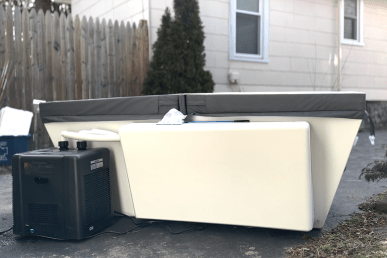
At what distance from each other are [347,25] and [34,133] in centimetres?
697

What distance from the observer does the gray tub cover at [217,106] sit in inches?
82.3

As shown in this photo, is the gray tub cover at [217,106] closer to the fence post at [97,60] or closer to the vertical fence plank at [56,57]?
the vertical fence plank at [56,57]

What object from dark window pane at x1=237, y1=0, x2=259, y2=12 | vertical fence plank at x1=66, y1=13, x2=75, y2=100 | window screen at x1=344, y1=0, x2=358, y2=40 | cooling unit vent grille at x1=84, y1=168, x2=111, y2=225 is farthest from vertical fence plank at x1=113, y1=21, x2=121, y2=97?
window screen at x1=344, y1=0, x2=358, y2=40

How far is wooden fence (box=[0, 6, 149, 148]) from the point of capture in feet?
16.9

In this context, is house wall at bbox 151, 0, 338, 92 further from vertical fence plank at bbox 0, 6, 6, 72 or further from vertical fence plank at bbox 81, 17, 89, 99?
vertical fence plank at bbox 0, 6, 6, 72

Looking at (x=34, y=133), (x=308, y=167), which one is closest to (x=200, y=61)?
(x=34, y=133)

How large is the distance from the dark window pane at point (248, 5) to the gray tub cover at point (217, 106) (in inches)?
203

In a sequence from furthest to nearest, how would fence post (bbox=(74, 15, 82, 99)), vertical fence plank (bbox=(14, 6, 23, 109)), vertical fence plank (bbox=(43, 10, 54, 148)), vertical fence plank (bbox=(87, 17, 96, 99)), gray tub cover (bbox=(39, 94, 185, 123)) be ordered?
vertical fence plank (bbox=(87, 17, 96, 99))
fence post (bbox=(74, 15, 82, 99))
vertical fence plank (bbox=(43, 10, 54, 148))
vertical fence plank (bbox=(14, 6, 23, 109))
gray tub cover (bbox=(39, 94, 185, 123))

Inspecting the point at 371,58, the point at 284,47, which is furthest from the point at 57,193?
the point at 371,58

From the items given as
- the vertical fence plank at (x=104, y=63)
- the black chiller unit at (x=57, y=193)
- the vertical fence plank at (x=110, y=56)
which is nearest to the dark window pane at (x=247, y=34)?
the vertical fence plank at (x=110, y=56)

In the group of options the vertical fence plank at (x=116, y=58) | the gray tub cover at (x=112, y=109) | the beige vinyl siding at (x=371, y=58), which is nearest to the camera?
the gray tub cover at (x=112, y=109)

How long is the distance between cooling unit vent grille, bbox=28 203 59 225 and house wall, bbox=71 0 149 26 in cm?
454

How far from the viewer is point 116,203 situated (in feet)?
8.66

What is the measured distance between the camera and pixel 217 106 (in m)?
2.29
